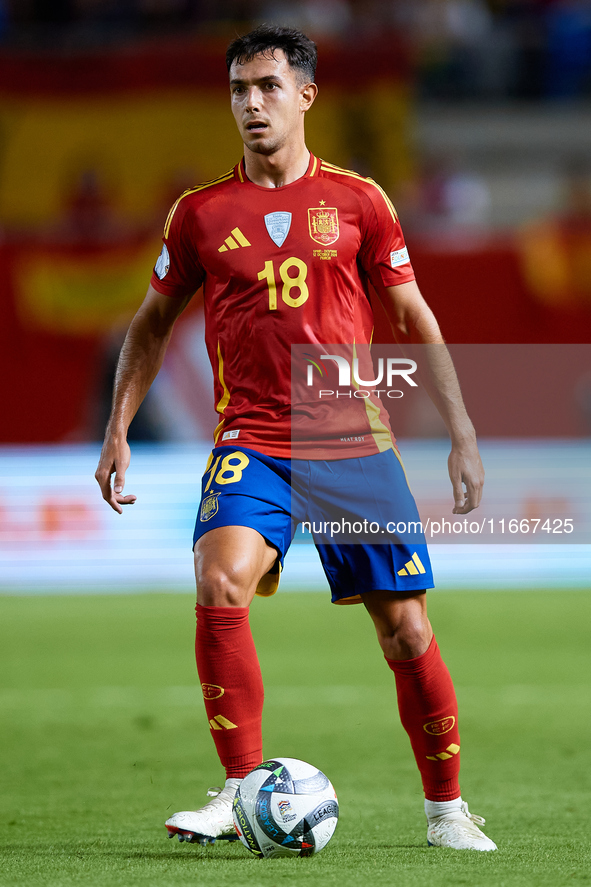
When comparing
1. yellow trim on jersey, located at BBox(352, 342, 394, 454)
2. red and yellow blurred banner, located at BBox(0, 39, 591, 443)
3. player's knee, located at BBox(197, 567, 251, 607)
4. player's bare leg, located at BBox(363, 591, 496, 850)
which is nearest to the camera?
player's knee, located at BBox(197, 567, 251, 607)

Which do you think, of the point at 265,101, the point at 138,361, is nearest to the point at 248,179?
the point at 265,101

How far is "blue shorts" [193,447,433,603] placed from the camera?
138 inches

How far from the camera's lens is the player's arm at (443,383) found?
3.61 m

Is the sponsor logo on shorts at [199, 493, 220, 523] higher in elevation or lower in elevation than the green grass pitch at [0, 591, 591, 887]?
higher

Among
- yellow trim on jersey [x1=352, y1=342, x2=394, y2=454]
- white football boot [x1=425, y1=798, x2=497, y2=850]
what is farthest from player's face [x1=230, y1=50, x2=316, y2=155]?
white football boot [x1=425, y1=798, x2=497, y2=850]

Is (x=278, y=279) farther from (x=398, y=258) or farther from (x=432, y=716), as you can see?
(x=432, y=716)

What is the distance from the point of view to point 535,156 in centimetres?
1558

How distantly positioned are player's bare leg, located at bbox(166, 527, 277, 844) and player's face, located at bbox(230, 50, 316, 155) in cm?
116

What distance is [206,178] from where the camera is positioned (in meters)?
13.2

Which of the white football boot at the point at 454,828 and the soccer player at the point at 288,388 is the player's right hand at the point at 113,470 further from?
the white football boot at the point at 454,828

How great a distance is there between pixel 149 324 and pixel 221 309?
28 cm

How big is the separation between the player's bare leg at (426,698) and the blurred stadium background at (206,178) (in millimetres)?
5497

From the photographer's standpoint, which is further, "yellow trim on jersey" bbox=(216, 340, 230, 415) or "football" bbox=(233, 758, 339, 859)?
"yellow trim on jersey" bbox=(216, 340, 230, 415)

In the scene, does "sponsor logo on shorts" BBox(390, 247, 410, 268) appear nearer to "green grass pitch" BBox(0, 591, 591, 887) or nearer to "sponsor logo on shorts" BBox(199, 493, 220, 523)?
"sponsor logo on shorts" BBox(199, 493, 220, 523)
